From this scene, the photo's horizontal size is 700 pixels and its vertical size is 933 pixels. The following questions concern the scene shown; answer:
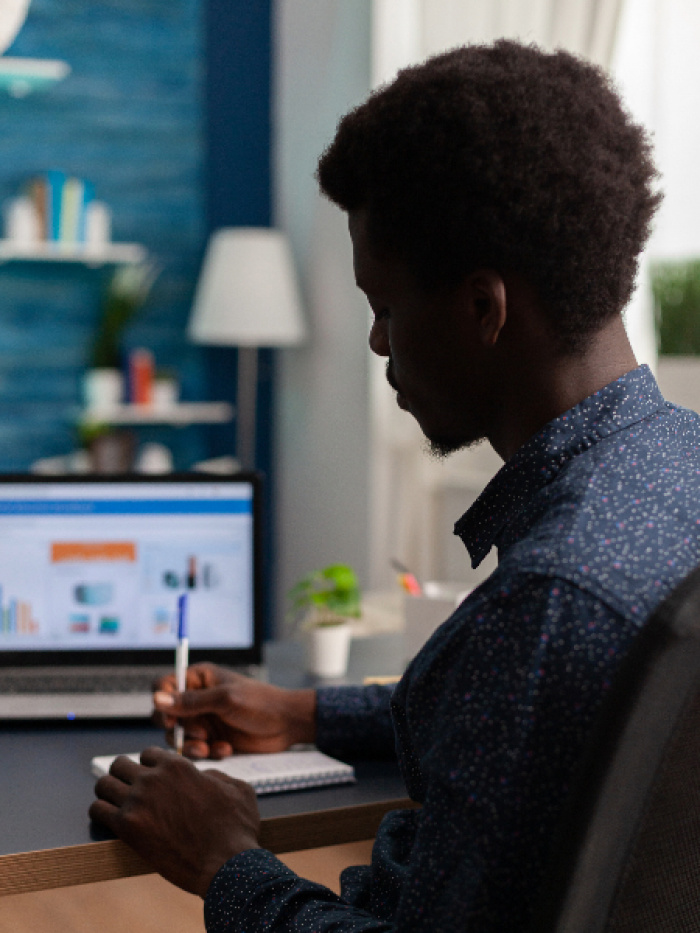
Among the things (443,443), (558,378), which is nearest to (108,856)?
(443,443)

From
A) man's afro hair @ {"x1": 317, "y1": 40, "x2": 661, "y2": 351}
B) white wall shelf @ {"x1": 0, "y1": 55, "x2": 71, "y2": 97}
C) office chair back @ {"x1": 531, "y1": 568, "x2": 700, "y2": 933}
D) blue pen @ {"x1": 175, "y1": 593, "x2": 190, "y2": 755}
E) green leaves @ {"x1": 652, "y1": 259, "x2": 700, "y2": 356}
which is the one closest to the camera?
office chair back @ {"x1": 531, "y1": 568, "x2": 700, "y2": 933}

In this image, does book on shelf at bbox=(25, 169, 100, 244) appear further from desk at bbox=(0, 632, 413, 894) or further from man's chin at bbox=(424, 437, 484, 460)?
man's chin at bbox=(424, 437, 484, 460)

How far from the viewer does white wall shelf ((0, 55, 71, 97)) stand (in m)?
3.78

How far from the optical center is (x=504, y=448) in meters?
0.86

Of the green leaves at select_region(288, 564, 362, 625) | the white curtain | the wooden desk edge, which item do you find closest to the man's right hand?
the wooden desk edge

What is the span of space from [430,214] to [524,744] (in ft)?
1.20

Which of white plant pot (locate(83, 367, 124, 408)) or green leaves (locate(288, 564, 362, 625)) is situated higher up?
white plant pot (locate(83, 367, 124, 408))

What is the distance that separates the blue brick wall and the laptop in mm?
2606

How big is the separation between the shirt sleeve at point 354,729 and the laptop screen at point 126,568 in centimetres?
30

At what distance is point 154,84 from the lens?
414cm

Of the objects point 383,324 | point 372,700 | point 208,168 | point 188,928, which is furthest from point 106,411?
point 383,324

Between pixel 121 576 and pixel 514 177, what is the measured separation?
95 centimetres

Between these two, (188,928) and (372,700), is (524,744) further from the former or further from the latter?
(188,928)

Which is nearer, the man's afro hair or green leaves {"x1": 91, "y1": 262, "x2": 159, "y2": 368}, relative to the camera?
the man's afro hair
